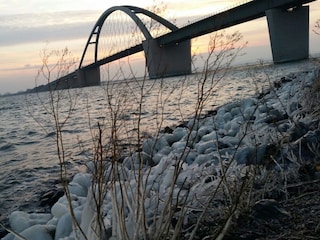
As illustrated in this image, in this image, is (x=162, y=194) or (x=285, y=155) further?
(x=285, y=155)

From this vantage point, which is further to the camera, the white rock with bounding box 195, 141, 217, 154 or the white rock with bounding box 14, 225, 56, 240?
the white rock with bounding box 195, 141, 217, 154

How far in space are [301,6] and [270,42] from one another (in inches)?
171

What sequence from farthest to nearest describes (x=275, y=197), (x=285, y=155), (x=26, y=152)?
1. (x=26, y=152)
2. (x=285, y=155)
3. (x=275, y=197)

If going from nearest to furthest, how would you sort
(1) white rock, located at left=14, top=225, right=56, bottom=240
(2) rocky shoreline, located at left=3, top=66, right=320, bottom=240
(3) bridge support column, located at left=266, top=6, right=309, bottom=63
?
(2) rocky shoreline, located at left=3, top=66, right=320, bottom=240 < (1) white rock, located at left=14, top=225, right=56, bottom=240 < (3) bridge support column, located at left=266, top=6, right=309, bottom=63

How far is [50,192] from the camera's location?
391 centimetres

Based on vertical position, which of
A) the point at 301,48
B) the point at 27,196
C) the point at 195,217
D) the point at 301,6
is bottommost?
the point at 27,196

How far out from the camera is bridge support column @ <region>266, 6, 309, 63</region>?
115 ft

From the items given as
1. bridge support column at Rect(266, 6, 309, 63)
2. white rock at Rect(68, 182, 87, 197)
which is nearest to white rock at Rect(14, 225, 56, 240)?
white rock at Rect(68, 182, 87, 197)

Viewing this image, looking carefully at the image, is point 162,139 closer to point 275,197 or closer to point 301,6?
point 275,197

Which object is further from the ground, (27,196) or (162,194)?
(162,194)

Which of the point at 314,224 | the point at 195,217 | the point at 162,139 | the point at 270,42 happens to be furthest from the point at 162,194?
the point at 270,42

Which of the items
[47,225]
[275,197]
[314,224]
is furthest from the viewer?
[47,225]

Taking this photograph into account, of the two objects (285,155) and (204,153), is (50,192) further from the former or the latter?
(285,155)

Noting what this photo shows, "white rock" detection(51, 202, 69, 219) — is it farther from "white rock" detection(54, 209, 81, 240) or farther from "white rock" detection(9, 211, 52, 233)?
"white rock" detection(54, 209, 81, 240)
